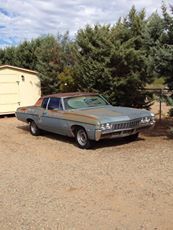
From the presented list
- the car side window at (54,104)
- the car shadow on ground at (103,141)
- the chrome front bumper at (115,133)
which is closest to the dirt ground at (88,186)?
the car shadow on ground at (103,141)

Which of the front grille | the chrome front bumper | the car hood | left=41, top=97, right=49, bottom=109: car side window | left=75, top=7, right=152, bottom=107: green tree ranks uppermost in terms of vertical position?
left=75, top=7, right=152, bottom=107: green tree

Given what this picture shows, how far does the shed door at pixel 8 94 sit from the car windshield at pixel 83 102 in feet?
25.2

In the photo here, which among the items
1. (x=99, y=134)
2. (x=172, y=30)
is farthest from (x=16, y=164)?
(x=172, y=30)

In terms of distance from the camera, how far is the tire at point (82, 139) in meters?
10.6

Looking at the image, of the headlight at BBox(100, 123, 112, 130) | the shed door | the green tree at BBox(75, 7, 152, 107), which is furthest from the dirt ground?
the shed door

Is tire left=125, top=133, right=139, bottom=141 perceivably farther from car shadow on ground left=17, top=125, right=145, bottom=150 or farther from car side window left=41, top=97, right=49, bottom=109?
car side window left=41, top=97, right=49, bottom=109

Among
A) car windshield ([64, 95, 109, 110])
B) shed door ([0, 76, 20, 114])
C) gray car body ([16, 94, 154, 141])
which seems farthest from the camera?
shed door ([0, 76, 20, 114])

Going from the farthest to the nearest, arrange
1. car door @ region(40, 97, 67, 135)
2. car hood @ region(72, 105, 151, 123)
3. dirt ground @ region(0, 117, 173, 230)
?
car door @ region(40, 97, 67, 135) → car hood @ region(72, 105, 151, 123) → dirt ground @ region(0, 117, 173, 230)

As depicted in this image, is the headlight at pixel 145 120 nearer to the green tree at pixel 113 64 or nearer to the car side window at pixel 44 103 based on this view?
the car side window at pixel 44 103

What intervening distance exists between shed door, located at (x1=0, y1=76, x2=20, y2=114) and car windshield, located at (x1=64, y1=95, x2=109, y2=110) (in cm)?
767

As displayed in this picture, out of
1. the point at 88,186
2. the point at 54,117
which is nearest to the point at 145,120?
the point at 54,117

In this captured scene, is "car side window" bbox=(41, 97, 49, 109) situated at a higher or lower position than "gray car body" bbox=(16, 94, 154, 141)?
higher

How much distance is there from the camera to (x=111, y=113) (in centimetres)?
1084

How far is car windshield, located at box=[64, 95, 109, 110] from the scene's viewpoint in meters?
11.8
